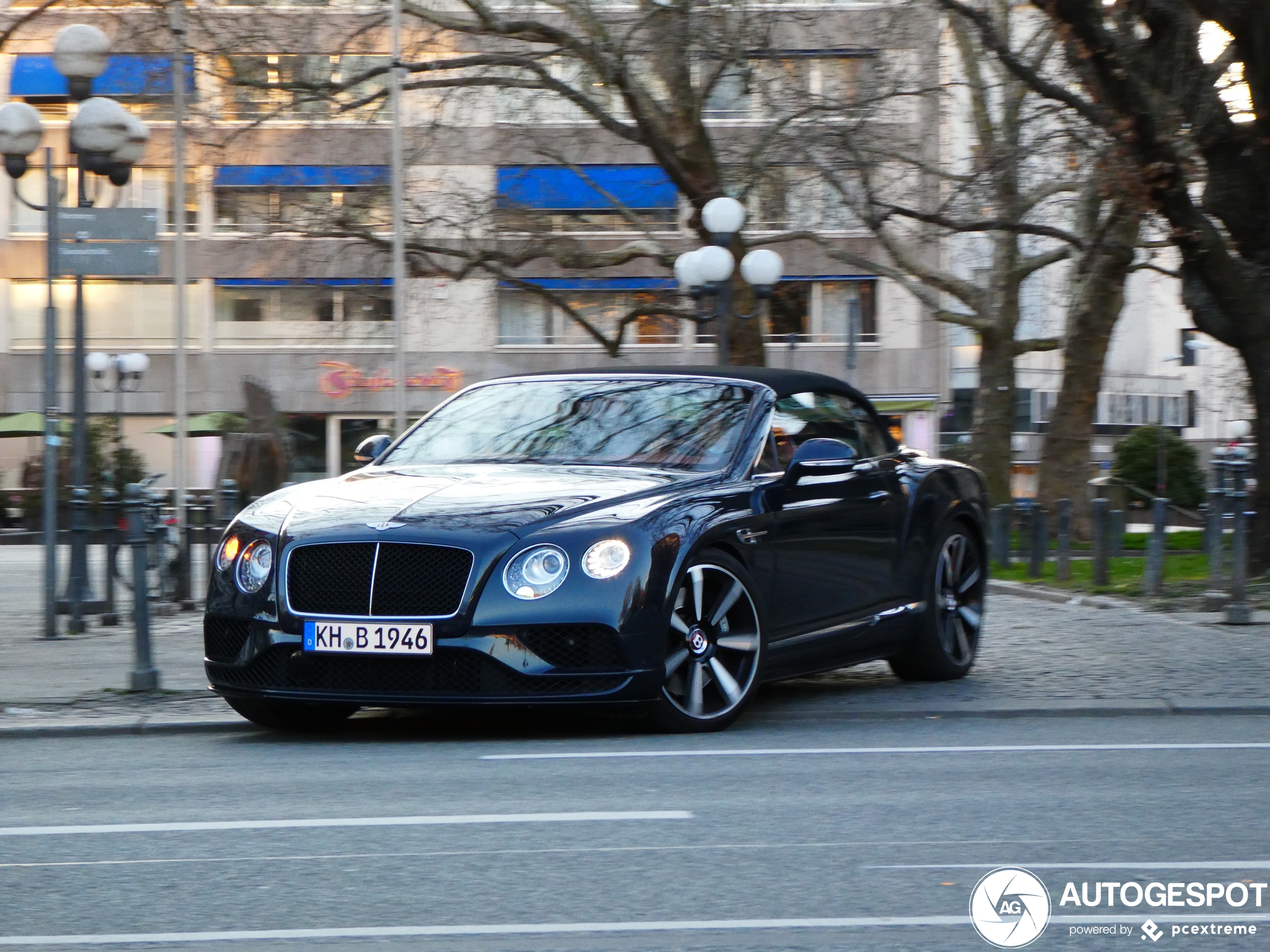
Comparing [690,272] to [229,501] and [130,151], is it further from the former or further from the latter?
[130,151]

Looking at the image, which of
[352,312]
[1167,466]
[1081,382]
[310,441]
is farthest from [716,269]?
[310,441]

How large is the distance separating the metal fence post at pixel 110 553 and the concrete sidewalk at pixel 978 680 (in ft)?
2.57

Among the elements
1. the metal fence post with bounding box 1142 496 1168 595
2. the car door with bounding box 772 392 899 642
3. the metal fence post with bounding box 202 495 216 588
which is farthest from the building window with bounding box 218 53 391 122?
the car door with bounding box 772 392 899 642

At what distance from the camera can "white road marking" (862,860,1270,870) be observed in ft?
16.0

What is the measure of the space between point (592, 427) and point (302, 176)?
31328 mm

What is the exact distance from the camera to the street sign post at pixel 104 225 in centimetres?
1363

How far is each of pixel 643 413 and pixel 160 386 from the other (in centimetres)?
4479

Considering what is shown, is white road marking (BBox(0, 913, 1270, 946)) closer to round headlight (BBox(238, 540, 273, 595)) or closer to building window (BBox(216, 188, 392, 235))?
round headlight (BBox(238, 540, 273, 595))

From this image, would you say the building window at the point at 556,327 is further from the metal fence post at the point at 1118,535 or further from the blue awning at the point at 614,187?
the metal fence post at the point at 1118,535

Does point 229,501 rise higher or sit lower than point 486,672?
higher

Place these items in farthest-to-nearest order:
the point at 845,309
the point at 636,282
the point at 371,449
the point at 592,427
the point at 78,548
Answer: the point at 845,309, the point at 636,282, the point at 78,548, the point at 371,449, the point at 592,427

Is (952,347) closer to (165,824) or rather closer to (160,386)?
(160,386)

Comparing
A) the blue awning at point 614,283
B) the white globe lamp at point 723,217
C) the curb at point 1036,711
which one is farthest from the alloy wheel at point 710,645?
the blue awning at point 614,283

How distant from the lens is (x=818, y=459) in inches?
325
